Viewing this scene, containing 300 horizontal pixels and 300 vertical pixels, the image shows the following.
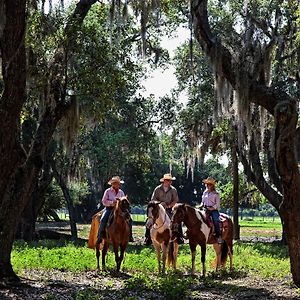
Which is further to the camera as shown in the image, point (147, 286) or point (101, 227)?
point (101, 227)

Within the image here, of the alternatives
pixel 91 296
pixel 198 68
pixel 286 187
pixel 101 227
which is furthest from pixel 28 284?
pixel 198 68

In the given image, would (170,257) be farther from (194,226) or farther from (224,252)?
(224,252)

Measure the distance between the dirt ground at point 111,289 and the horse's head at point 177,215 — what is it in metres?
1.20

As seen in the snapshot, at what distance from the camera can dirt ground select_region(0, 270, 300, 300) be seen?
26.9ft

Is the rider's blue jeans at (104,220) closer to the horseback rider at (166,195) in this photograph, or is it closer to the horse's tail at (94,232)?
the horse's tail at (94,232)

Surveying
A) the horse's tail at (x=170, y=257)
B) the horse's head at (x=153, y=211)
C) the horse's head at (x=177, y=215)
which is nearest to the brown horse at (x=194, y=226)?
the horse's head at (x=177, y=215)

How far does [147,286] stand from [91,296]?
4.86ft

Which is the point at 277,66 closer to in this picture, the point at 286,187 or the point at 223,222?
the point at 223,222

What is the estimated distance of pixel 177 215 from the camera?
11.6 metres

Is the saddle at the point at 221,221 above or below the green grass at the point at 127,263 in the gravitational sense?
above

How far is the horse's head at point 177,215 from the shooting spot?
11.5 m

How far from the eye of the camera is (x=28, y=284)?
920 cm

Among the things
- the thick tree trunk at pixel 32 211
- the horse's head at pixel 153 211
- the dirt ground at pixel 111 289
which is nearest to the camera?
the dirt ground at pixel 111 289

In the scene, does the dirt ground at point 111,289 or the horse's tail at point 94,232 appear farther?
the horse's tail at point 94,232
